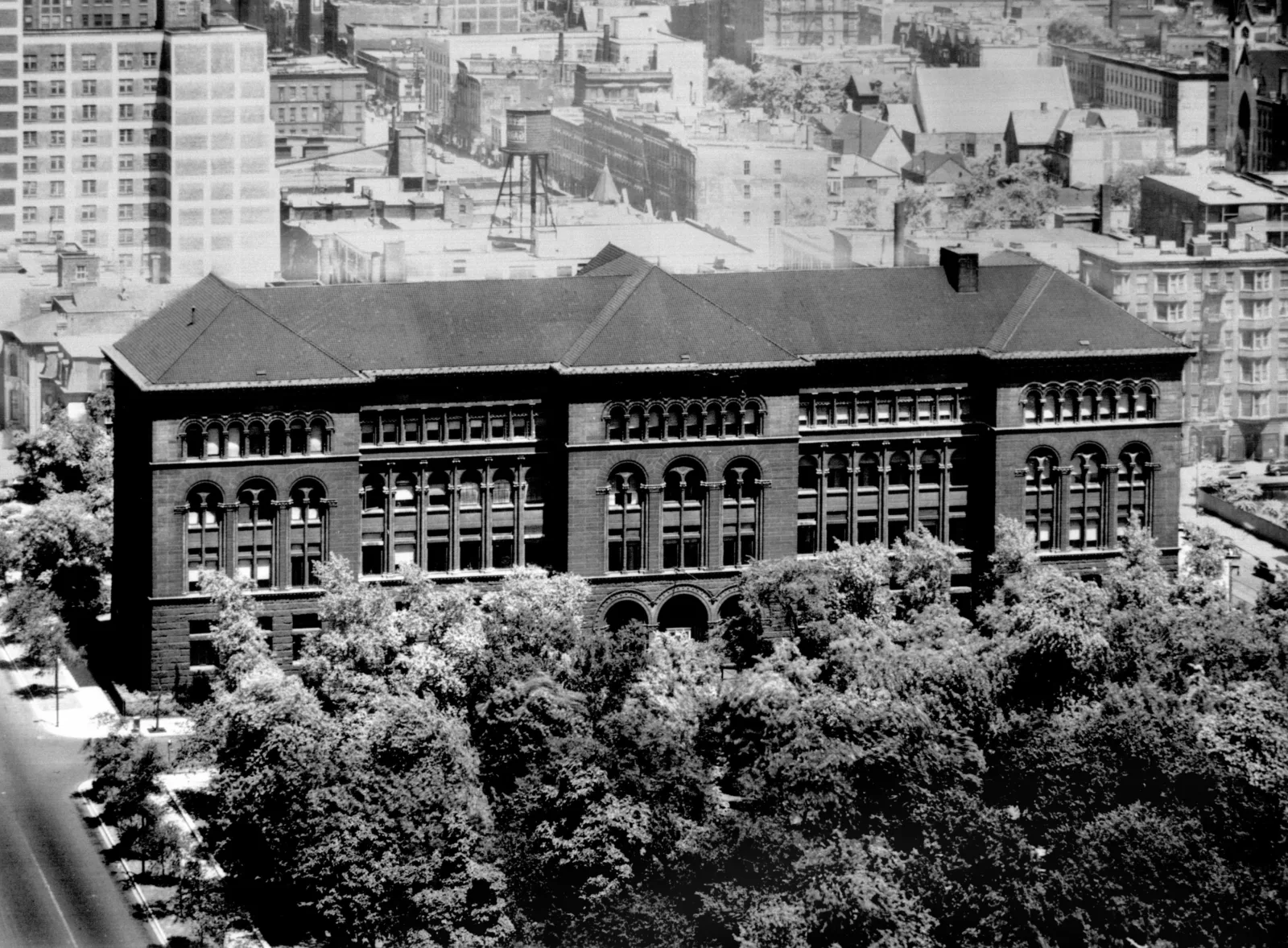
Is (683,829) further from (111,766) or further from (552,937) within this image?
(111,766)

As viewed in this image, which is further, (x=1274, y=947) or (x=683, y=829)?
(x=683, y=829)

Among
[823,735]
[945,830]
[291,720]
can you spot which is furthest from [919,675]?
[291,720]

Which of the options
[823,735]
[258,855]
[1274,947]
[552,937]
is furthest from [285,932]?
[1274,947]

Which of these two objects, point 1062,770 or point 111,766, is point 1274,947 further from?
point 111,766

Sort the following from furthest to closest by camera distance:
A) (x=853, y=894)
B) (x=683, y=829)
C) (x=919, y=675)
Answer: (x=919, y=675) < (x=683, y=829) < (x=853, y=894)

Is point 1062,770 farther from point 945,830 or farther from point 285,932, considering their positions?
point 285,932

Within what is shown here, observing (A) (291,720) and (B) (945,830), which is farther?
(A) (291,720)

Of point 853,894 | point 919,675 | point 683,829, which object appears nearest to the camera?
point 853,894
